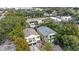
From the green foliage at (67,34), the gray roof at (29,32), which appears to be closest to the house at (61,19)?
the green foliage at (67,34)

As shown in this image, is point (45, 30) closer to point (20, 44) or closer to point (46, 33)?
point (46, 33)

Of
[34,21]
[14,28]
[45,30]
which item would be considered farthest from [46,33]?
[14,28]

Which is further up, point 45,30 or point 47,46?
point 45,30

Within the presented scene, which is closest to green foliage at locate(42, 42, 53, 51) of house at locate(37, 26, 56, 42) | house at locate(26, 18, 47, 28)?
house at locate(37, 26, 56, 42)

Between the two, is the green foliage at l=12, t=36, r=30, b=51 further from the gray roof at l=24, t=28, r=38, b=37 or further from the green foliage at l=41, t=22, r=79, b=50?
the green foliage at l=41, t=22, r=79, b=50

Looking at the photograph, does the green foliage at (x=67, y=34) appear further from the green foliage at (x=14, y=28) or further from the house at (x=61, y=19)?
the green foliage at (x=14, y=28)
